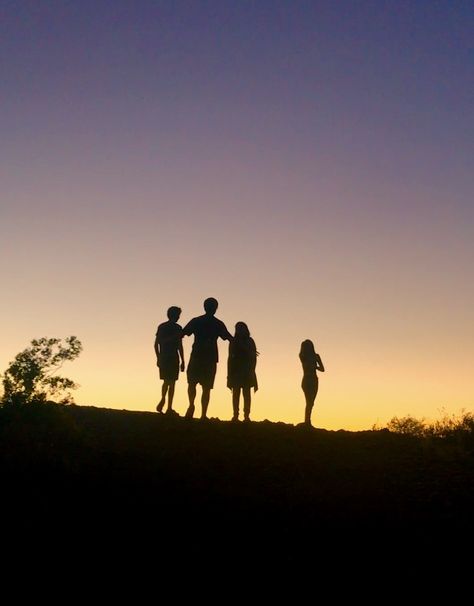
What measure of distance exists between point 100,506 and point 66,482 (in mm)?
1274

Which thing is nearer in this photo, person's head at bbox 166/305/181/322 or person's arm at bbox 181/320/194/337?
person's arm at bbox 181/320/194/337

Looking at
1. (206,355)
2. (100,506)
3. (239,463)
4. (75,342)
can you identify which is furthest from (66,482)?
(75,342)

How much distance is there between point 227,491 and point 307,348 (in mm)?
7809

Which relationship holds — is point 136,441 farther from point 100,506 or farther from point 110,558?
point 110,558

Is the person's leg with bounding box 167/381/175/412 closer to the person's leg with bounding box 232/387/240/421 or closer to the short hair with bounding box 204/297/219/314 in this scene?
the person's leg with bounding box 232/387/240/421

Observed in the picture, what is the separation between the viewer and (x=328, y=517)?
8781 mm

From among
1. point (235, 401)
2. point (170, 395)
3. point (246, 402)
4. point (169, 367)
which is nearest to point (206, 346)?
point (169, 367)

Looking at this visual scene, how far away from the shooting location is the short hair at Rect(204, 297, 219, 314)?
1516cm

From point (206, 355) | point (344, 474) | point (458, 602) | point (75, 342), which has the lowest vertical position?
point (458, 602)

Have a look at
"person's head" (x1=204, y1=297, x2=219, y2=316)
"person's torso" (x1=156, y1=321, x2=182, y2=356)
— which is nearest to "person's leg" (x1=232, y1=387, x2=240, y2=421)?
"person's torso" (x1=156, y1=321, x2=182, y2=356)

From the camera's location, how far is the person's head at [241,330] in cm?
1634

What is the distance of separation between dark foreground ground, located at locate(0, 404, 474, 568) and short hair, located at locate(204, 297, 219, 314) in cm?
243

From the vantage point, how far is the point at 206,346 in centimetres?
1517

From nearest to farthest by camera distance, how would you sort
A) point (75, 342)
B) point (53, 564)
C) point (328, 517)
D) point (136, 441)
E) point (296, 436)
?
point (53, 564) < point (328, 517) < point (136, 441) < point (296, 436) < point (75, 342)
